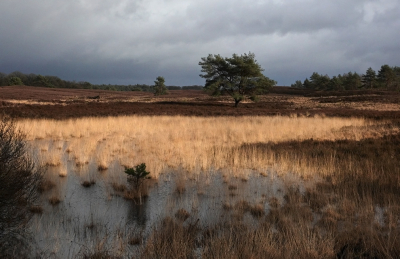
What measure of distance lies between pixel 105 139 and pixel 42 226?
9.24 m

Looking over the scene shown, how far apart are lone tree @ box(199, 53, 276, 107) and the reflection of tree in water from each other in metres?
32.8

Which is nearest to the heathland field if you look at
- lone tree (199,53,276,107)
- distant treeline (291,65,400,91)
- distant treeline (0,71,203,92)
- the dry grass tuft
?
the dry grass tuft

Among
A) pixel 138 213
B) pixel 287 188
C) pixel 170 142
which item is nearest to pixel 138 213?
pixel 138 213

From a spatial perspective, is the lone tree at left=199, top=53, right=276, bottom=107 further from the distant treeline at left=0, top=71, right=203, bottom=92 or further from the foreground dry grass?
the distant treeline at left=0, top=71, right=203, bottom=92

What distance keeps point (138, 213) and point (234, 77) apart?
116 feet

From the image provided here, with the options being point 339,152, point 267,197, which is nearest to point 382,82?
point 339,152

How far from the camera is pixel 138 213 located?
212 inches

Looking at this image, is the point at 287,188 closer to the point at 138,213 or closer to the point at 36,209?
the point at 138,213

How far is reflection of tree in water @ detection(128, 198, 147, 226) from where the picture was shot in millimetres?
4992

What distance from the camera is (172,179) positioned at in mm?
7508

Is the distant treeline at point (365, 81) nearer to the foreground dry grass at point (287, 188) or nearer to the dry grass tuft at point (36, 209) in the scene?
the foreground dry grass at point (287, 188)

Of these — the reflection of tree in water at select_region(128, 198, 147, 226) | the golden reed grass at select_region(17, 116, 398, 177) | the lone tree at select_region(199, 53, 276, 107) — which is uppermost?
the lone tree at select_region(199, 53, 276, 107)

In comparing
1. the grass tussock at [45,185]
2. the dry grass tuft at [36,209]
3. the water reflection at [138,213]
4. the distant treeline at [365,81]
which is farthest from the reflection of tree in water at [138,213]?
the distant treeline at [365,81]

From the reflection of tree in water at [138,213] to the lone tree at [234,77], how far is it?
3282 centimetres
